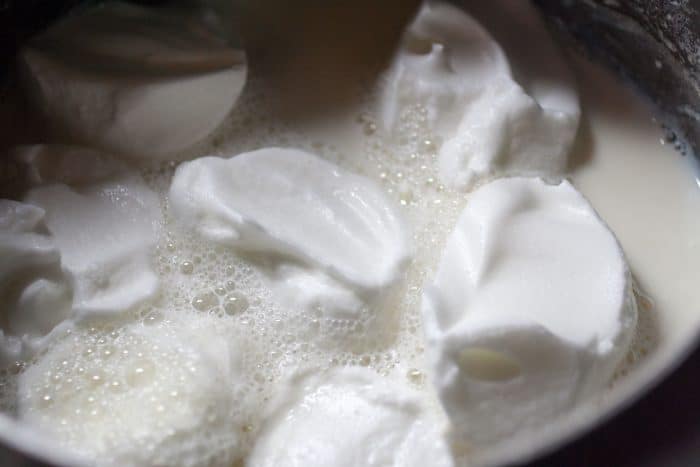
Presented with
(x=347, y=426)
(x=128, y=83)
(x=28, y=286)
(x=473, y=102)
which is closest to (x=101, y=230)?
(x=28, y=286)

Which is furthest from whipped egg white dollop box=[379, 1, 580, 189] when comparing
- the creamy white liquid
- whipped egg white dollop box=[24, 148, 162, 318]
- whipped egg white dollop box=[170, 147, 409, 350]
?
whipped egg white dollop box=[24, 148, 162, 318]

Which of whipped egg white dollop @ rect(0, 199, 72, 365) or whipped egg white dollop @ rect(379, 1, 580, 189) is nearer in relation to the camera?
whipped egg white dollop @ rect(0, 199, 72, 365)

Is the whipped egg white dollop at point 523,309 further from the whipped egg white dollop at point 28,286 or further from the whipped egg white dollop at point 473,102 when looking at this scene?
the whipped egg white dollop at point 28,286

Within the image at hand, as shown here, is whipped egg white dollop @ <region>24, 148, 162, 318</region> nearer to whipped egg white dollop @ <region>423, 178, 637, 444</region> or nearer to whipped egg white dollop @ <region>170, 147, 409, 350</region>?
whipped egg white dollop @ <region>170, 147, 409, 350</region>

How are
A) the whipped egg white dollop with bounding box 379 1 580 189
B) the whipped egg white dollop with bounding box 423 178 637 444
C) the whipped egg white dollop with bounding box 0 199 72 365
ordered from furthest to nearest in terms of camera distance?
the whipped egg white dollop with bounding box 379 1 580 189, the whipped egg white dollop with bounding box 0 199 72 365, the whipped egg white dollop with bounding box 423 178 637 444

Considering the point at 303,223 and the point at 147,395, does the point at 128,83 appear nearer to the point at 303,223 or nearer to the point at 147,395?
the point at 303,223

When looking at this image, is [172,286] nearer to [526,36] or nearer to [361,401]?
[361,401]
